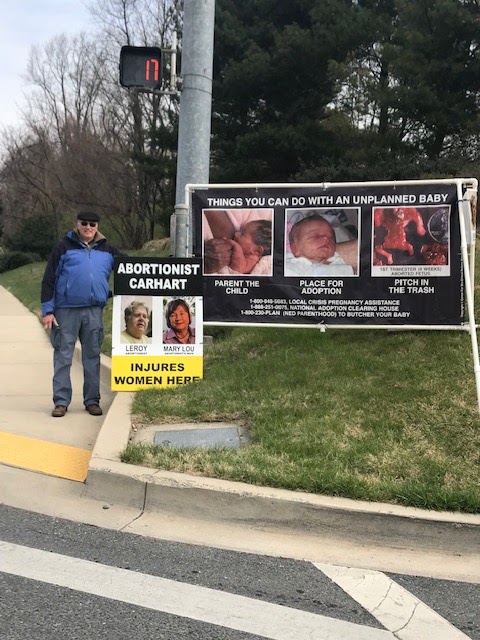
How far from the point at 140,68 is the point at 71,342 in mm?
3204

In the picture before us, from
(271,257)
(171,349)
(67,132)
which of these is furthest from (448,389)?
(67,132)

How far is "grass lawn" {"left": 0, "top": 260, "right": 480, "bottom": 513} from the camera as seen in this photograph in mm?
3910

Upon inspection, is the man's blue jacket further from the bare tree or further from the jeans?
the bare tree

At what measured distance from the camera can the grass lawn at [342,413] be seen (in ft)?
12.8

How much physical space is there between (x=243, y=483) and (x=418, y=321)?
2.96m

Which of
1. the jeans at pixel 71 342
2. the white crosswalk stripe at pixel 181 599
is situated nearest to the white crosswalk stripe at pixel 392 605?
the white crosswalk stripe at pixel 181 599

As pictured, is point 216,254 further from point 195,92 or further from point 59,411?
point 59,411

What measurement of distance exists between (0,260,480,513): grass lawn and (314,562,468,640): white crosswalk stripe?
564 mm

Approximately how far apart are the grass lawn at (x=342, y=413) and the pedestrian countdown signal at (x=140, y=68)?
313cm

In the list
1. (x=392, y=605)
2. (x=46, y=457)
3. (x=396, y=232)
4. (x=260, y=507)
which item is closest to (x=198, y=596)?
(x=260, y=507)

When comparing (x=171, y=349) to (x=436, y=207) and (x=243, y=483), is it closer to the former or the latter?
(x=243, y=483)

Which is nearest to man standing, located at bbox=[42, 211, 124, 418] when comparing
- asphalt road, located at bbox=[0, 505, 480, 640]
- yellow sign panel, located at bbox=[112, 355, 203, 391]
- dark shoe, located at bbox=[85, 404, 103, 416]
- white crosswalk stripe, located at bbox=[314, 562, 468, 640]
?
dark shoe, located at bbox=[85, 404, 103, 416]

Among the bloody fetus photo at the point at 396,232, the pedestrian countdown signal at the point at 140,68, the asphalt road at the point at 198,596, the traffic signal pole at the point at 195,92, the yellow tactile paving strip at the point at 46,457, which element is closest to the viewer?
the asphalt road at the point at 198,596

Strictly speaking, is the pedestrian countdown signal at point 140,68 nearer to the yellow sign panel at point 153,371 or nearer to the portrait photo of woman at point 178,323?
the portrait photo of woman at point 178,323
